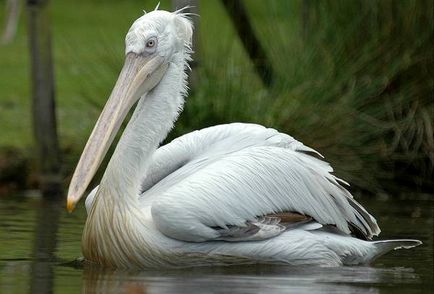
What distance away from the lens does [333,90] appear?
411 inches

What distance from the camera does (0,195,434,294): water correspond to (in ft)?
21.1

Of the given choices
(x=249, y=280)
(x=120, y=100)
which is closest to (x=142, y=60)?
(x=120, y=100)

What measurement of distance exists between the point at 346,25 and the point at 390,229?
228cm

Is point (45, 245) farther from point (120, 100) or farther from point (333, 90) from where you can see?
point (333, 90)

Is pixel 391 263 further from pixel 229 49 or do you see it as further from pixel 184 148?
pixel 229 49

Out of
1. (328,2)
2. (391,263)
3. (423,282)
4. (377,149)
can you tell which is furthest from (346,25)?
(423,282)

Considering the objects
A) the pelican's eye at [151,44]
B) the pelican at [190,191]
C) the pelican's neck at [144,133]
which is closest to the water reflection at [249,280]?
the pelican at [190,191]

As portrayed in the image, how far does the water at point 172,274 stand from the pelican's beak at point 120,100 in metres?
0.54

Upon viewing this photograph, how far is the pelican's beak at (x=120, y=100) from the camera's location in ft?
23.3

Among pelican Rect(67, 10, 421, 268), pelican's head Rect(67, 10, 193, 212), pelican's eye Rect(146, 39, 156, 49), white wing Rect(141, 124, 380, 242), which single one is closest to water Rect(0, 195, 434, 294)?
pelican Rect(67, 10, 421, 268)

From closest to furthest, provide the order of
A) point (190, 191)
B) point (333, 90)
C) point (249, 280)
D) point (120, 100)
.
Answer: point (249, 280) → point (190, 191) → point (120, 100) → point (333, 90)

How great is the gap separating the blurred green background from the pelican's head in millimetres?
2413

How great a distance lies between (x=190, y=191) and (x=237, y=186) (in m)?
0.30

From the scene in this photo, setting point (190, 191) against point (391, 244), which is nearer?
point (190, 191)
